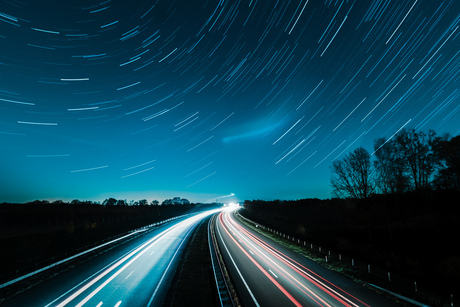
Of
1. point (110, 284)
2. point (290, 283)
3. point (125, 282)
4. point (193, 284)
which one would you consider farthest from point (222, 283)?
point (110, 284)

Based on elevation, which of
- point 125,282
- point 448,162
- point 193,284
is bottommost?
point 193,284

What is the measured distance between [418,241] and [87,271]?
41554mm

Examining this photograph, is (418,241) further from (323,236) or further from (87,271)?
(87,271)

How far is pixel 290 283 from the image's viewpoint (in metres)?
18.6

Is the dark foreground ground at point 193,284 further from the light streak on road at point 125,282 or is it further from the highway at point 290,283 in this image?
the highway at point 290,283

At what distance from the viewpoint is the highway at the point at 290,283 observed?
15328 millimetres

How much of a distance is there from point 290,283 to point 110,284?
14.4 meters

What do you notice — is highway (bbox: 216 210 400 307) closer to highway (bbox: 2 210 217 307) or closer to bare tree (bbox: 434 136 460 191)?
highway (bbox: 2 210 217 307)

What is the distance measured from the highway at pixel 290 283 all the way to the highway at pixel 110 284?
6.30 m

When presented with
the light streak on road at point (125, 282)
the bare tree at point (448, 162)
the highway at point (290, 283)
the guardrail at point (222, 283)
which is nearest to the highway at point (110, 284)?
the light streak on road at point (125, 282)

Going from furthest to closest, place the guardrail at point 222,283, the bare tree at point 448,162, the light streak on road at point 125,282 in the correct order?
the bare tree at point 448,162, the light streak on road at point 125,282, the guardrail at point 222,283

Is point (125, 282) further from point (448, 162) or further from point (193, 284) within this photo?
point (448, 162)

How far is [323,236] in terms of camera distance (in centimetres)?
4566

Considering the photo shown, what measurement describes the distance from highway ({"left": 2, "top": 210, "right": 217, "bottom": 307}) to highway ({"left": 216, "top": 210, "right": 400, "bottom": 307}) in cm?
630
